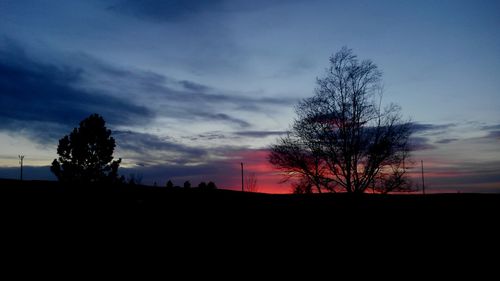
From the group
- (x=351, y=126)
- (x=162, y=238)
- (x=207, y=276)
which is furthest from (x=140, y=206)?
(x=351, y=126)

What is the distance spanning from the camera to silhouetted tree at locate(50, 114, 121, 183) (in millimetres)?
40875

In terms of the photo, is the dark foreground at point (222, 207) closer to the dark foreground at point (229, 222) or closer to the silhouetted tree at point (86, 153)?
the dark foreground at point (229, 222)

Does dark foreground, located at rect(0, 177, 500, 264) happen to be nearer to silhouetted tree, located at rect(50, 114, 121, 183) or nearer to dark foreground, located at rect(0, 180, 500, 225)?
dark foreground, located at rect(0, 180, 500, 225)

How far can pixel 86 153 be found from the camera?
4150 cm

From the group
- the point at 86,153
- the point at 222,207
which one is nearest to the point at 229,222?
the point at 222,207

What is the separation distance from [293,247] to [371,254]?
4.76 ft

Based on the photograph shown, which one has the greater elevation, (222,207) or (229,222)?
(222,207)

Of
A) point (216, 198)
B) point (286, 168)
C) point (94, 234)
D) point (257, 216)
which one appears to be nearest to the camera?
point (94, 234)

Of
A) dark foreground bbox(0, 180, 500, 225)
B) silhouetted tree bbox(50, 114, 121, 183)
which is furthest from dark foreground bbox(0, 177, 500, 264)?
silhouetted tree bbox(50, 114, 121, 183)

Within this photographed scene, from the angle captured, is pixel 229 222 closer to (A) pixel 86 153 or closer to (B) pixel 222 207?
(B) pixel 222 207

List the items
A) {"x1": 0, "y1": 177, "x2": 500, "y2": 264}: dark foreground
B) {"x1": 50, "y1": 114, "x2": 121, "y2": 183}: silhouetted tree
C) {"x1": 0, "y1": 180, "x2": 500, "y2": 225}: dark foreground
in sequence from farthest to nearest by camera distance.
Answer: {"x1": 50, "y1": 114, "x2": 121, "y2": 183}: silhouetted tree
{"x1": 0, "y1": 180, "x2": 500, "y2": 225}: dark foreground
{"x1": 0, "y1": 177, "x2": 500, "y2": 264}: dark foreground

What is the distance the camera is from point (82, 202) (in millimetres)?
5453

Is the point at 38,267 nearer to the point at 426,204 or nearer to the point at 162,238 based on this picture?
the point at 162,238

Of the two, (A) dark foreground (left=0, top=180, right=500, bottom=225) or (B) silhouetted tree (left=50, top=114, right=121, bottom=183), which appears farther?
(B) silhouetted tree (left=50, top=114, right=121, bottom=183)
